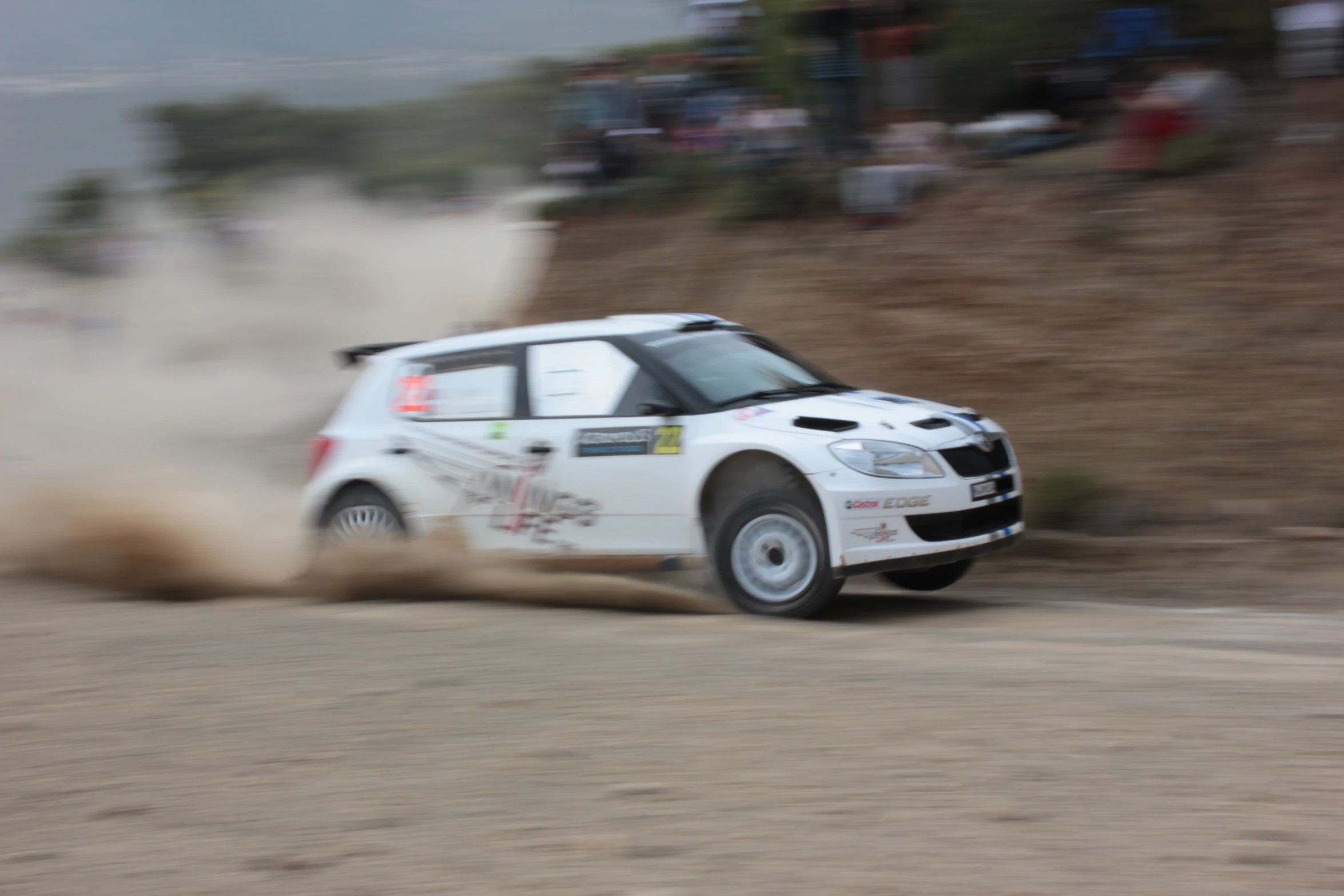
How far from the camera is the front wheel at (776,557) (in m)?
6.59


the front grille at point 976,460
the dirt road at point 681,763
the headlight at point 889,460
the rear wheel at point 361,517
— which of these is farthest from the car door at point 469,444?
the front grille at point 976,460

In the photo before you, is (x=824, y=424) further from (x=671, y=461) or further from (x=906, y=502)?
(x=671, y=461)

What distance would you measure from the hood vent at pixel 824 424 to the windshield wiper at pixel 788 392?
45 centimetres

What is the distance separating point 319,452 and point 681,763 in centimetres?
519

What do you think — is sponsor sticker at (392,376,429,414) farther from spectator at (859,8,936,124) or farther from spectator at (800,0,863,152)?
spectator at (859,8,936,124)

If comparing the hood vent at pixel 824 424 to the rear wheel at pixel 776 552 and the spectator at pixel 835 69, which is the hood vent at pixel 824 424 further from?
the spectator at pixel 835 69

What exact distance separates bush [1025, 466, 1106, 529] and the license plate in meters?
2.11

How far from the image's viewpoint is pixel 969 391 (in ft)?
35.1

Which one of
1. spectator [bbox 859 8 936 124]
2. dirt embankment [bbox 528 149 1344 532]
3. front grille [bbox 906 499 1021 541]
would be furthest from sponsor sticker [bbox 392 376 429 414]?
spectator [bbox 859 8 936 124]

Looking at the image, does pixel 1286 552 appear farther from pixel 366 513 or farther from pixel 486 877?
pixel 486 877

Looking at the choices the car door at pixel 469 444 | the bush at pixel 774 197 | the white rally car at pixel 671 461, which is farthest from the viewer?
the bush at pixel 774 197

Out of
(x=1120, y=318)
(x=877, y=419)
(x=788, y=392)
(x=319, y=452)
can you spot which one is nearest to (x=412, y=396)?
(x=319, y=452)

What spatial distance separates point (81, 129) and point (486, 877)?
125 ft

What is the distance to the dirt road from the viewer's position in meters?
3.19
